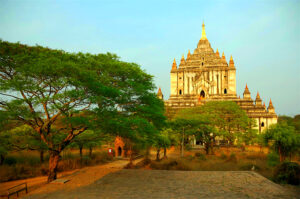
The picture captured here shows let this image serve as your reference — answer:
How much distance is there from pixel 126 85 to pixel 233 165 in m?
12.8

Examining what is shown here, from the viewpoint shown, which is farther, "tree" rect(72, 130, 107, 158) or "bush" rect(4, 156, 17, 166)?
"bush" rect(4, 156, 17, 166)

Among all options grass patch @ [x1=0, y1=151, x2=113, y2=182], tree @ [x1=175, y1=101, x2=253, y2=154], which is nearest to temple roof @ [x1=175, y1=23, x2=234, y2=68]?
tree @ [x1=175, y1=101, x2=253, y2=154]

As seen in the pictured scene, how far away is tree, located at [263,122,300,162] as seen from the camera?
1938 centimetres

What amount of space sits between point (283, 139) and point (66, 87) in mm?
18305

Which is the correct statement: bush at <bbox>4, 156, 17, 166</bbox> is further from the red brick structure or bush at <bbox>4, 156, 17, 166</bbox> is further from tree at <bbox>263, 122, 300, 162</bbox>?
tree at <bbox>263, 122, 300, 162</bbox>

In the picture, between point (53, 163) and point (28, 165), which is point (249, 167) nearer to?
point (53, 163)

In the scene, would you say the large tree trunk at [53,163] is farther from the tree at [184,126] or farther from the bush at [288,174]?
the tree at [184,126]

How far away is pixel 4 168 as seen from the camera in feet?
62.5

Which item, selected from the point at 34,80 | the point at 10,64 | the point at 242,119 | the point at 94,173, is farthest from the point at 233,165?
the point at 10,64

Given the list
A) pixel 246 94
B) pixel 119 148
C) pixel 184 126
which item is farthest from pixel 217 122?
pixel 246 94

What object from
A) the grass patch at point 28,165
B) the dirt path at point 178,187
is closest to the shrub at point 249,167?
the dirt path at point 178,187

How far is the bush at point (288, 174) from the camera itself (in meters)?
12.7

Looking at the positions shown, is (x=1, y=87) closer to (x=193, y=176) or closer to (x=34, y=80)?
(x=34, y=80)

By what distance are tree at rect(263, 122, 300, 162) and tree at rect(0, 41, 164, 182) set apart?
12761 mm
